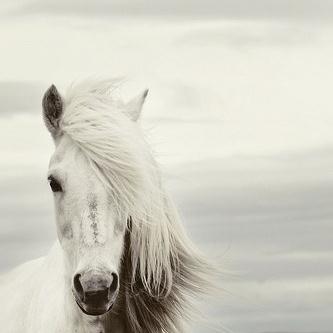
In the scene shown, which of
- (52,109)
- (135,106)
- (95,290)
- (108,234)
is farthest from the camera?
(135,106)

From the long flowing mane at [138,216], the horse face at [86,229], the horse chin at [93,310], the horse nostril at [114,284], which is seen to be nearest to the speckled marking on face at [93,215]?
the horse face at [86,229]

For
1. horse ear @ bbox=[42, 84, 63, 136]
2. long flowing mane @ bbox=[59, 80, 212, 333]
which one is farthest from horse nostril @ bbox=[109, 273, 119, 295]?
horse ear @ bbox=[42, 84, 63, 136]

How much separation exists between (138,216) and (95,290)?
2.11ft

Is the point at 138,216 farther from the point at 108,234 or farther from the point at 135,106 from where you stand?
the point at 135,106

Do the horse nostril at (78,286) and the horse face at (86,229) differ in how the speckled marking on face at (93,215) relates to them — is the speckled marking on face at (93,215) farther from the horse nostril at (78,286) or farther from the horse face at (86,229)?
the horse nostril at (78,286)

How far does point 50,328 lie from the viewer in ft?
23.7

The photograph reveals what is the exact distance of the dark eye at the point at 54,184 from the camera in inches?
274

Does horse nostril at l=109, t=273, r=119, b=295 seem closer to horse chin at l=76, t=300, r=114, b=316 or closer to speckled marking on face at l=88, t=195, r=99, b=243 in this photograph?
horse chin at l=76, t=300, r=114, b=316

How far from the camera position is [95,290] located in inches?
256

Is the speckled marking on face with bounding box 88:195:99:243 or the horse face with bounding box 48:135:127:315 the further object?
the speckled marking on face with bounding box 88:195:99:243

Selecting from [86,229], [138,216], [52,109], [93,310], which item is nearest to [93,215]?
[86,229]

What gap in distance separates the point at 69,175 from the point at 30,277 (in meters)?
1.59

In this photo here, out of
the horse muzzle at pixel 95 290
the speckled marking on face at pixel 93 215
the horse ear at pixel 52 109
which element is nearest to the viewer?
the horse muzzle at pixel 95 290

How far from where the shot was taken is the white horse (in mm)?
6723
